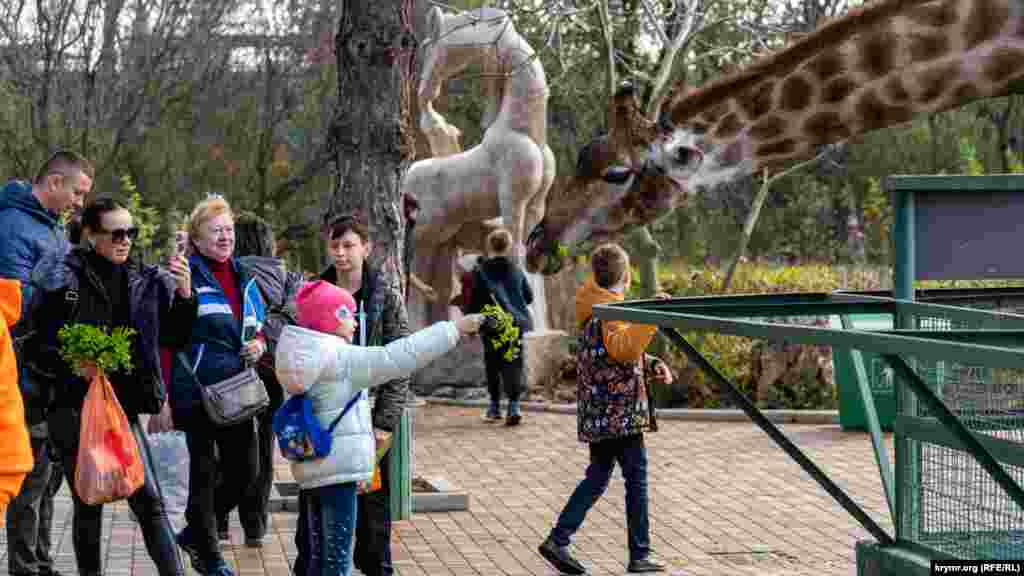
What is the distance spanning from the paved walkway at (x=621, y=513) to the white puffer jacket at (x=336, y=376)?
6.46ft

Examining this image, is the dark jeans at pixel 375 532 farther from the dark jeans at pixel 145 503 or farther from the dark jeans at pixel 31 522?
the dark jeans at pixel 31 522

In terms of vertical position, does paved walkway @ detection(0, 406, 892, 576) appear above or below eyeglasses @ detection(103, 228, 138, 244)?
below

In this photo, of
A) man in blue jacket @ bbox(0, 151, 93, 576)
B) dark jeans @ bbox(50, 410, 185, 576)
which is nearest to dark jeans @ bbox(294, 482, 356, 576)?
dark jeans @ bbox(50, 410, 185, 576)

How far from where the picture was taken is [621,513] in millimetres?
9680

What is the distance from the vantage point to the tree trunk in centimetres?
955

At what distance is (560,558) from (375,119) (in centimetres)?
296

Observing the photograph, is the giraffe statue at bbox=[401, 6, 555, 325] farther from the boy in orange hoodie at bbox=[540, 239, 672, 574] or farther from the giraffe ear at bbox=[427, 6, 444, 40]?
the boy in orange hoodie at bbox=[540, 239, 672, 574]

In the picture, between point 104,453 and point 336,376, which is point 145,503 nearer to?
point 104,453

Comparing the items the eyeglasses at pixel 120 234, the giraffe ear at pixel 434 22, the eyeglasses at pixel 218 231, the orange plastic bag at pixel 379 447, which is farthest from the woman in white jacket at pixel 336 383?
the giraffe ear at pixel 434 22

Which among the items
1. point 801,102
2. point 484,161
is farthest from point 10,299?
point 484,161

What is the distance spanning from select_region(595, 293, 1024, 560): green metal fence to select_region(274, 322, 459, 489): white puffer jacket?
936mm

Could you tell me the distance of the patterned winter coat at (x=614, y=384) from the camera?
7.84 meters

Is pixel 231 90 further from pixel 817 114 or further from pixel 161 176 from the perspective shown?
pixel 817 114

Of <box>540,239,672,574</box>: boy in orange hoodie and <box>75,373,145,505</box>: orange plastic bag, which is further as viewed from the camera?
<box>540,239,672,574</box>: boy in orange hoodie
